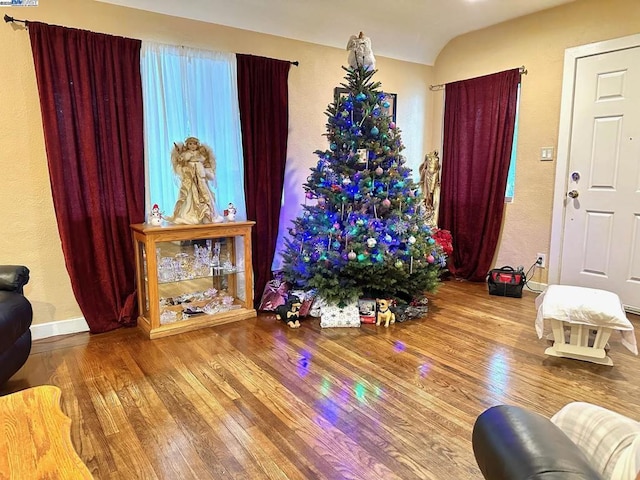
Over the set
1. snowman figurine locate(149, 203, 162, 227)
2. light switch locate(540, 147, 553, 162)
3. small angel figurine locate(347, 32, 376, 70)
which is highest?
small angel figurine locate(347, 32, 376, 70)

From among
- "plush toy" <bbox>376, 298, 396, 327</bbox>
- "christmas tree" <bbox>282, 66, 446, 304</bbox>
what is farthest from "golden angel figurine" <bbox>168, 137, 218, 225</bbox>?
"plush toy" <bbox>376, 298, 396, 327</bbox>

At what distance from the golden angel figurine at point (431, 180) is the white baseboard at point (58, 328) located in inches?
139

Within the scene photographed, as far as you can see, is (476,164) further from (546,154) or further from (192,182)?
(192,182)

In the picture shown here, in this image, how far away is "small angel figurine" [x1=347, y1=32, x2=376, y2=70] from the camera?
334cm

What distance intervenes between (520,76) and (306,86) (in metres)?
2.03

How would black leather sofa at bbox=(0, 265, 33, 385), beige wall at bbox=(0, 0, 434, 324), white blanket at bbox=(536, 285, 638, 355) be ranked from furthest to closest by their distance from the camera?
1. beige wall at bbox=(0, 0, 434, 324)
2. white blanket at bbox=(536, 285, 638, 355)
3. black leather sofa at bbox=(0, 265, 33, 385)

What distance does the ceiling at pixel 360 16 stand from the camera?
3.36m

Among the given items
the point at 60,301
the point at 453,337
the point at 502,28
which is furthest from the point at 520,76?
the point at 60,301

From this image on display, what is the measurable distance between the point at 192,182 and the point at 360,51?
1654 mm

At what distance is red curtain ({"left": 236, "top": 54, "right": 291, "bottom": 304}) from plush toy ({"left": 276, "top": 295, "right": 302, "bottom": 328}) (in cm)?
43

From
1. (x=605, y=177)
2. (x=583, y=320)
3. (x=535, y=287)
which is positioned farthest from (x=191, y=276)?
(x=605, y=177)

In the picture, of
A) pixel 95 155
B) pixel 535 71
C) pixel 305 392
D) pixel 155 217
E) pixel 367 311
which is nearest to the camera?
pixel 305 392

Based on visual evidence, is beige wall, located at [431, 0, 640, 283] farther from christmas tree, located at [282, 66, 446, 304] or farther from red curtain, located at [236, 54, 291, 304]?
A: red curtain, located at [236, 54, 291, 304]

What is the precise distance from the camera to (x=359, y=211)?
335 cm
